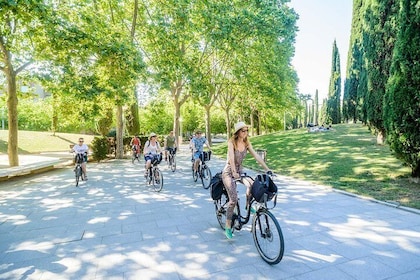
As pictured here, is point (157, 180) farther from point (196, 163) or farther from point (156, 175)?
point (196, 163)

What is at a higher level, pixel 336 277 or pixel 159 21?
pixel 159 21

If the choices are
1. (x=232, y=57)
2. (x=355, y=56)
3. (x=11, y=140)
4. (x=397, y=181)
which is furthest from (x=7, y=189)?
(x=355, y=56)

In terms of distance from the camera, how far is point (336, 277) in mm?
3375

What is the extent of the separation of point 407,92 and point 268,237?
6.54m

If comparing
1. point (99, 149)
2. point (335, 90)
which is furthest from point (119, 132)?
point (335, 90)

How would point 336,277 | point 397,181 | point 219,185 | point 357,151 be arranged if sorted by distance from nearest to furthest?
point 336,277 < point 219,185 < point 397,181 < point 357,151

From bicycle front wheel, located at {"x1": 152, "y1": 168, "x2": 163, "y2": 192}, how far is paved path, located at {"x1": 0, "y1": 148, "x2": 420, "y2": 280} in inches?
29.9

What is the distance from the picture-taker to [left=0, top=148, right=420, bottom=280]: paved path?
12.0 feet

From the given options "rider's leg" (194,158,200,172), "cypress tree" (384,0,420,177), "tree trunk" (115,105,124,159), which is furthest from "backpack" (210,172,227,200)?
"tree trunk" (115,105,124,159)

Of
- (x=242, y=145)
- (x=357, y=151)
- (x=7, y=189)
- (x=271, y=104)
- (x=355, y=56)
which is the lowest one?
(x=7, y=189)

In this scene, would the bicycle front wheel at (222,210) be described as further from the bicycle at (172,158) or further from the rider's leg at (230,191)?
the bicycle at (172,158)

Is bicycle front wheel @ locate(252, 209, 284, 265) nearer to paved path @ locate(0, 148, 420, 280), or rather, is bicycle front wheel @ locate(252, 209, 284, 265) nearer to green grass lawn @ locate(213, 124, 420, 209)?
paved path @ locate(0, 148, 420, 280)

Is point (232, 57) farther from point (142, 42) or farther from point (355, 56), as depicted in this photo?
point (355, 56)

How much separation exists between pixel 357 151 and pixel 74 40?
13.3 meters
